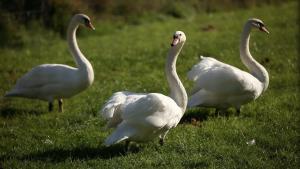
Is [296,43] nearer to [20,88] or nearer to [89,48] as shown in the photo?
[89,48]

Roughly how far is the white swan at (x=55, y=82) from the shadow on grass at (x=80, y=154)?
2335mm

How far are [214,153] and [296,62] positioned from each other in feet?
21.0

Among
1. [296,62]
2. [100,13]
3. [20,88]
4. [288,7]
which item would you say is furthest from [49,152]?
[288,7]

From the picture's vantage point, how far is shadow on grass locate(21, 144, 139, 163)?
711 cm

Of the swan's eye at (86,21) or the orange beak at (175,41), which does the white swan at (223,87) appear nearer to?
the orange beak at (175,41)

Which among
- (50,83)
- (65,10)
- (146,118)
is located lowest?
(65,10)

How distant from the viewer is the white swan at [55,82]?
9.66 m

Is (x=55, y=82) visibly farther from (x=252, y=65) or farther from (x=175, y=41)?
(x=252, y=65)

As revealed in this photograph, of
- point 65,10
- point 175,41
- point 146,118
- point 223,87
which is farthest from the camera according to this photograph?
point 65,10

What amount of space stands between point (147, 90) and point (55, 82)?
187 centimetres

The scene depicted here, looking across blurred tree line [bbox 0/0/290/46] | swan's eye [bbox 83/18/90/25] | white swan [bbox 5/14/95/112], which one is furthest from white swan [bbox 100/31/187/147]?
blurred tree line [bbox 0/0/290/46]

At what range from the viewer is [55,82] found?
9.76 m

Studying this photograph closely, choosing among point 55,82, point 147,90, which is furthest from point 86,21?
point 147,90

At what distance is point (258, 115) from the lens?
9.02 meters
